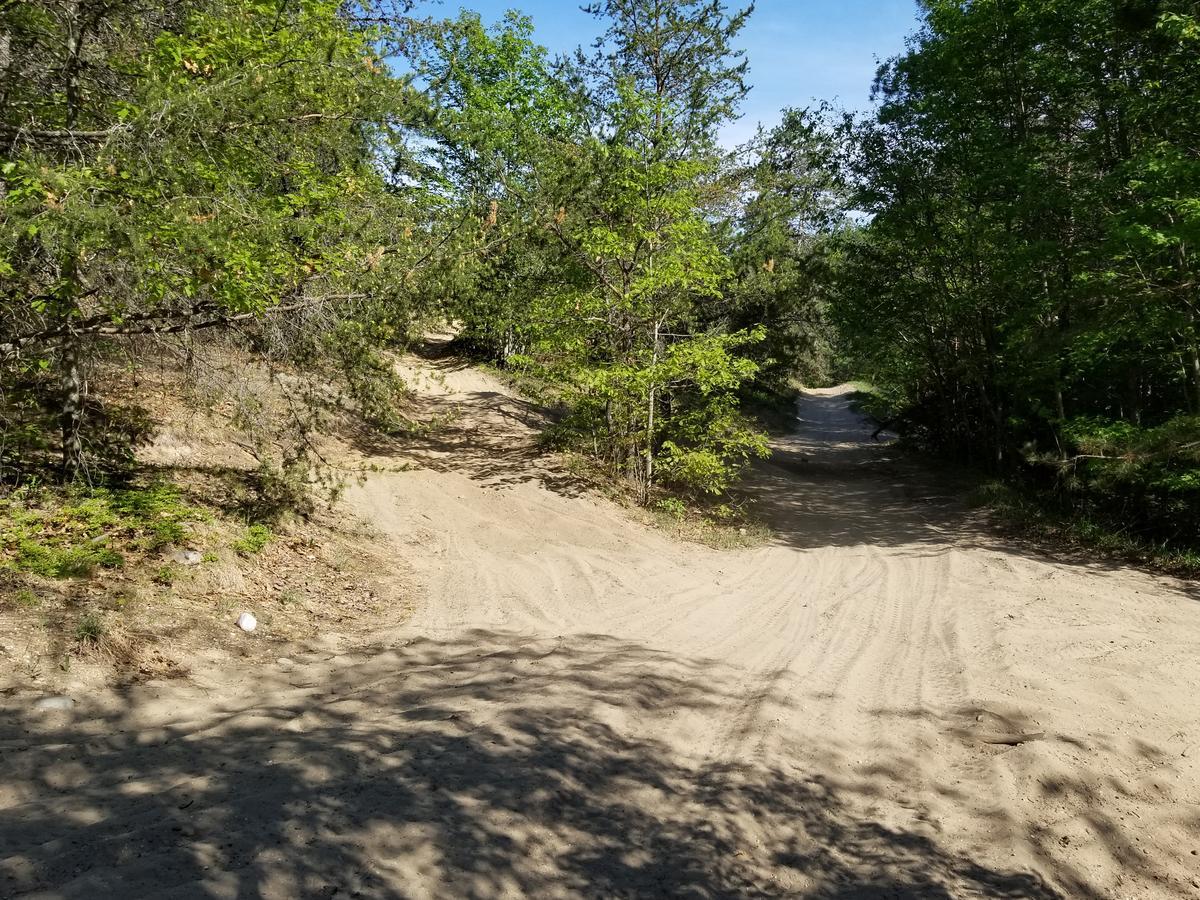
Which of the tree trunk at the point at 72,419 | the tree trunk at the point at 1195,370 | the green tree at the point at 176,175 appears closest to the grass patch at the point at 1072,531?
the tree trunk at the point at 1195,370

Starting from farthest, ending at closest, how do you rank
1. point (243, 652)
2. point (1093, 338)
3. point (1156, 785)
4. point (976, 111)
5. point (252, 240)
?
point (976, 111) < point (1093, 338) < point (243, 652) < point (252, 240) < point (1156, 785)

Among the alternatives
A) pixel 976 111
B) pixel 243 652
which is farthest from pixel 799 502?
pixel 243 652

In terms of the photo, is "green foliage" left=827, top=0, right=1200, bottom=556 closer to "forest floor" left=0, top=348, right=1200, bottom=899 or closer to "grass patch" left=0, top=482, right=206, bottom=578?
"forest floor" left=0, top=348, right=1200, bottom=899

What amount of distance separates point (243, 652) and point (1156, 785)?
6974mm

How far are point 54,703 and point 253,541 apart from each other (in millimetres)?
3410

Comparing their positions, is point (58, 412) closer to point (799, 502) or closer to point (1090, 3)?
point (799, 502)

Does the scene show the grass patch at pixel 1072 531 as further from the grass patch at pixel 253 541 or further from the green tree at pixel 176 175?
the grass patch at pixel 253 541

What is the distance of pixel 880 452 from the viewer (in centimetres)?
2488

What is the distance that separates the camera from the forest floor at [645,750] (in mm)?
3539

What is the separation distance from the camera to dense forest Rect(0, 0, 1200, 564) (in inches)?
226

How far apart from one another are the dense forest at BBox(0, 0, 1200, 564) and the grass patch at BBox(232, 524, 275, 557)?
96cm

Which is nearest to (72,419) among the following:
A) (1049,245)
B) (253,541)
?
(253,541)

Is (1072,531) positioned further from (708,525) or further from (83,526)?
(83,526)

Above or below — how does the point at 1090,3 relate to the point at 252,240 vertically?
above
